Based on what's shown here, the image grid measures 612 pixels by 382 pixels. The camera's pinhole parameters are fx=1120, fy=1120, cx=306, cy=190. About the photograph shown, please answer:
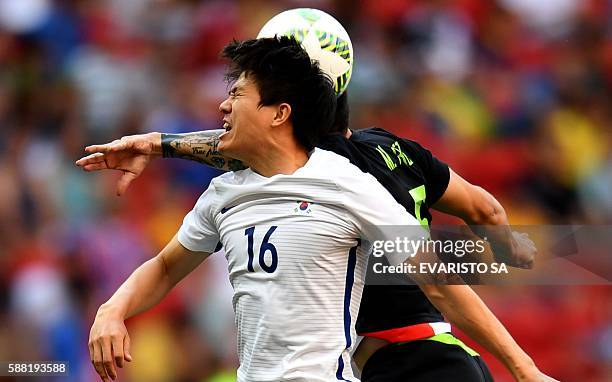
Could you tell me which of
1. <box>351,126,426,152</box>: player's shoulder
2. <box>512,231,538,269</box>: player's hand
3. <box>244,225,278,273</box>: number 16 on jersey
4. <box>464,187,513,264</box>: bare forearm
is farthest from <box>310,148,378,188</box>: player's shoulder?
<box>512,231,538,269</box>: player's hand

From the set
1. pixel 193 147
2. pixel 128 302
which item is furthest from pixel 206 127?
pixel 128 302

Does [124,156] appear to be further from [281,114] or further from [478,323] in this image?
[478,323]

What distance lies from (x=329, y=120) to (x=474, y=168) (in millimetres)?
4437

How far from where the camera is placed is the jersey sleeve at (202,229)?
4.01 m

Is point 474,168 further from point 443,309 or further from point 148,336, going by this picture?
point 443,309

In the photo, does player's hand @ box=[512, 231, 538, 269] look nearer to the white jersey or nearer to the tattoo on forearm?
the white jersey

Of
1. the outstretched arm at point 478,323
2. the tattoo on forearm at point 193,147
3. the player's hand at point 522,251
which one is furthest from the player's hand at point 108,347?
the player's hand at point 522,251

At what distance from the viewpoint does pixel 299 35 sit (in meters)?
4.36

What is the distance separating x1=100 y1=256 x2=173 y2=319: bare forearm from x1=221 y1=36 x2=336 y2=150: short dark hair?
727mm

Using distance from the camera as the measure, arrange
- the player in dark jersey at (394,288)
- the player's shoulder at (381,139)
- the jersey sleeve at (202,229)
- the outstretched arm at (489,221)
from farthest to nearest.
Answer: the outstretched arm at (489,221)
the player's shoulder at (381,139)
the player in dark jersey at (394,288)
the jersey sleeve at (202,229)

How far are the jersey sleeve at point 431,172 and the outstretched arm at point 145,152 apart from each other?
2.23 ft

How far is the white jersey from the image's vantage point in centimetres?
368

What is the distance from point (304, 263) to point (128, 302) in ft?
2.26

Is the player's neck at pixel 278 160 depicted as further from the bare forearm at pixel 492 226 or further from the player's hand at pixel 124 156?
the bare forearm at pixel 492 226
